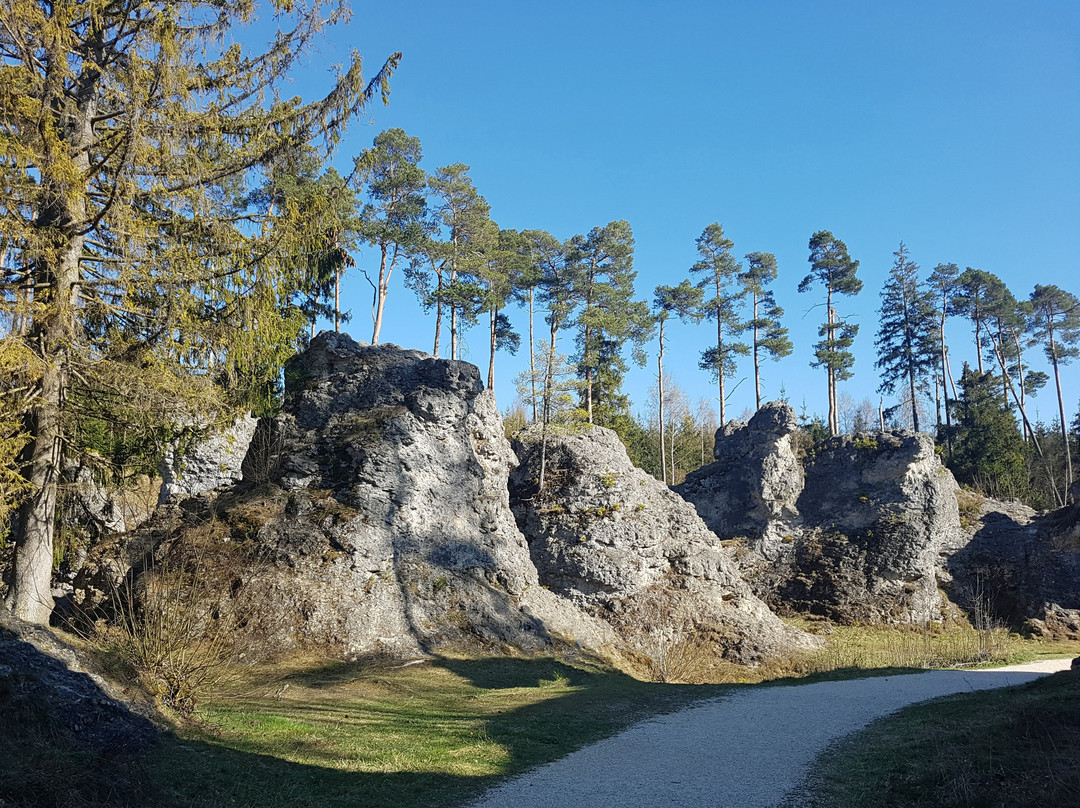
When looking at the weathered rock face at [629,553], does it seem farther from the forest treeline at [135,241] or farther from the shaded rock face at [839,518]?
the forest treeline at [135,241]

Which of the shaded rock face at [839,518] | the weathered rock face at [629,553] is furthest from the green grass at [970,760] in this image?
the shaded rock face at [839,518]

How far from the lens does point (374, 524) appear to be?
A: 52.7ft

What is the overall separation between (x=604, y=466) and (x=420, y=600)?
27.9 ft

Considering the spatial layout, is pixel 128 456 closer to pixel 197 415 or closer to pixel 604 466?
pixel 197 415

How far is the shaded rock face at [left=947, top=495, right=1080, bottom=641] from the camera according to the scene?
79.2 feet

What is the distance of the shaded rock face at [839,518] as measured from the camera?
82.7ft

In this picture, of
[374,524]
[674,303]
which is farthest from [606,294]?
[374,524]

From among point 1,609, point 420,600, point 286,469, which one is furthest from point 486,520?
point 1,609

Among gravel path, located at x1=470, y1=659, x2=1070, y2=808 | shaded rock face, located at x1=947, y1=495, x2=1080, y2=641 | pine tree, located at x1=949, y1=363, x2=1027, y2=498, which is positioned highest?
pine tree, located at x1=949, y1=363, x2=1027, y2=498

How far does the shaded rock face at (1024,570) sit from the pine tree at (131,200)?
2443 centimetres

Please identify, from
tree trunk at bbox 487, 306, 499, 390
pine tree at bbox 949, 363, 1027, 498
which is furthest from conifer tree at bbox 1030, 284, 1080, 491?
tree trunk at bbox 487, 306, 499, 390

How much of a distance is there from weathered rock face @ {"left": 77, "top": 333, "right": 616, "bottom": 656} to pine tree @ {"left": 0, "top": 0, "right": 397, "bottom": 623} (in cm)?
434

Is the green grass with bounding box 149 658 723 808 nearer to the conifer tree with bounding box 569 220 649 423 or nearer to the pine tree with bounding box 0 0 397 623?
the pine tree with bounding box 0 0 397 623

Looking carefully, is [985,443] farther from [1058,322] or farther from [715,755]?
[715,755]
